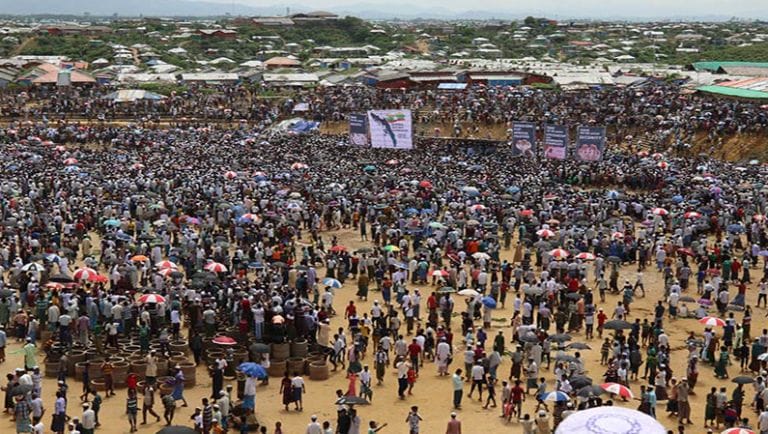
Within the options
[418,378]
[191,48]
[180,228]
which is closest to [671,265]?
[418,378]

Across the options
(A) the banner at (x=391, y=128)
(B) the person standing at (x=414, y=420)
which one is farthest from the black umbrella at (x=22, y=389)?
(A) the banner at (x=391, y=128)

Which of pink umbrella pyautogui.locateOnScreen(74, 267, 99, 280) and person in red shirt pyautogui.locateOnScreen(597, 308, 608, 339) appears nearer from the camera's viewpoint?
person in red shirt pyautogui.locateOnScreen(597, 308, 608, 339)

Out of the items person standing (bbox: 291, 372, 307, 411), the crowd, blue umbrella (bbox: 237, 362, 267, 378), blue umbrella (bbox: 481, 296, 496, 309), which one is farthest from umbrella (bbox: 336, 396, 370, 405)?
blue umbrella (bbox: 481, 296, 496, 309)

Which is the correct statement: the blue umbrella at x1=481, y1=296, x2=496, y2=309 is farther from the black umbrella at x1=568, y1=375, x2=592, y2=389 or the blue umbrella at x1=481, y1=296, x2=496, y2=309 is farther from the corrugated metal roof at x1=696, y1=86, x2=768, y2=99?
the corrugated metal roof at x1=696, y1=86, x2=768, y2=99

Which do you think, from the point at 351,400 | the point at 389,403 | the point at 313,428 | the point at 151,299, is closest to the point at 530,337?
the point at 389,403

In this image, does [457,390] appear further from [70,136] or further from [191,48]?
[191,48]
